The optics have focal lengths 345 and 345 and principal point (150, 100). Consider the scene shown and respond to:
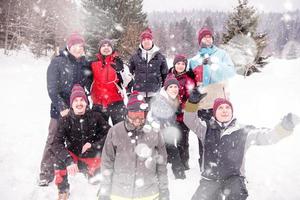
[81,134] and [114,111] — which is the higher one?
[114,111]

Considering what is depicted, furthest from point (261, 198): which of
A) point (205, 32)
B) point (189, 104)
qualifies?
point (205, 32)

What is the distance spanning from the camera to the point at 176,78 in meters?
6.62

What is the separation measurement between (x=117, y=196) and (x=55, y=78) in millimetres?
2651

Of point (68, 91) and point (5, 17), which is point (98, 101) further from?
point (5, 17)

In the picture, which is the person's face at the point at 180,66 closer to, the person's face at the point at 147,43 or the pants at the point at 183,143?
the person's face at the point at 147,43

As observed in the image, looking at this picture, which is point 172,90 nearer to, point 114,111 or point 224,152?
point 114,111

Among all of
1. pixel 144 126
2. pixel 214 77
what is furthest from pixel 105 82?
pixel 144 126

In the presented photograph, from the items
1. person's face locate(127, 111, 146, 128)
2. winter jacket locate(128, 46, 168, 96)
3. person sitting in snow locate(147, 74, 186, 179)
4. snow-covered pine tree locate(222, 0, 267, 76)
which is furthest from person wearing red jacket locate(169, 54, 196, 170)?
snow-covered pine tree locate(222, 0, 267, 76)

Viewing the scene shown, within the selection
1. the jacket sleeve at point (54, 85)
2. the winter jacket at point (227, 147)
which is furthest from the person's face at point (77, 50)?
the winter jacket at point (227, 147)

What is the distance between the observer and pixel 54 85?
584 cm

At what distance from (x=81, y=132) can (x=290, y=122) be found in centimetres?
320

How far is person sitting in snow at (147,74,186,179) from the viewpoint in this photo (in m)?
6.15

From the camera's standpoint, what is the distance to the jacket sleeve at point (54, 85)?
227 inches

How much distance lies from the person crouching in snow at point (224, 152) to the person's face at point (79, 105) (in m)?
1.76
